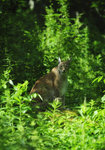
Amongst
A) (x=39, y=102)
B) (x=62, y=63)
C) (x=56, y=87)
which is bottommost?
(x=39, y=102)

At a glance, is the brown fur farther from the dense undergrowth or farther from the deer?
the dense undergrowth

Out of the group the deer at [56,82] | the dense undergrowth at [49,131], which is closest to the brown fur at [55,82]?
the deer at [56,82]

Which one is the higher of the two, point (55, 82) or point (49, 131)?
point (55, 82)

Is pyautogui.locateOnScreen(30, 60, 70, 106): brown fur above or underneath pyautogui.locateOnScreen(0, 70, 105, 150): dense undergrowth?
above

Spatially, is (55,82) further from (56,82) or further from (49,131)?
(49,131)

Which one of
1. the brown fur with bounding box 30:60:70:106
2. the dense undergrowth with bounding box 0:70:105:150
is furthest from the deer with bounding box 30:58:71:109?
the dense undergrowth with bounding box 0:70:105:150

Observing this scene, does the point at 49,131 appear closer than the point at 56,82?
Yes

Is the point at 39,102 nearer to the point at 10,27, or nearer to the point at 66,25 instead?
the point at 66,25

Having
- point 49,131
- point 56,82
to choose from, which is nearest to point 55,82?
point 56,82

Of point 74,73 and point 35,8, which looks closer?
point 74,73

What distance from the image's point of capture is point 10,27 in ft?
32.9

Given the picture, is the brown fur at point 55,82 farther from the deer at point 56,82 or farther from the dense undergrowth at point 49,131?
the dense undergrowth at point 49,131

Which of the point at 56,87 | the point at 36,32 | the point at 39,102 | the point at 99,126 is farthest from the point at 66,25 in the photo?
the point at 99,126

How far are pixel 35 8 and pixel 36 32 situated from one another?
3894 mm
